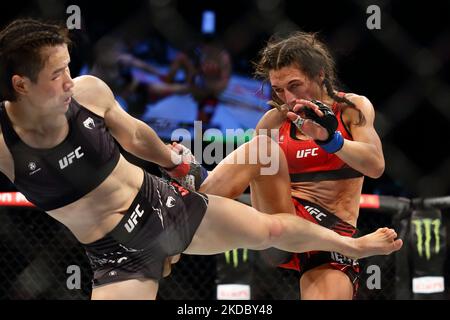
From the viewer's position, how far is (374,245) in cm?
196

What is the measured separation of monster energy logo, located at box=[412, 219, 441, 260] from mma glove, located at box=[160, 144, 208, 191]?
100 cm

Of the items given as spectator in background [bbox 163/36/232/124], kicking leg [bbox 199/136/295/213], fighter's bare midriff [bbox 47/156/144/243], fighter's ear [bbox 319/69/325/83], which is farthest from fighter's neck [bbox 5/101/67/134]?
spectator in background [bbox 163/36/232/124]

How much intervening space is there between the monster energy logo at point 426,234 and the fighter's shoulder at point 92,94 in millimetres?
1392

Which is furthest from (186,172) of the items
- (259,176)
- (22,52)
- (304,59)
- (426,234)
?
(426,234)

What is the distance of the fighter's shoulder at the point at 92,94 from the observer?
1654 millimetres

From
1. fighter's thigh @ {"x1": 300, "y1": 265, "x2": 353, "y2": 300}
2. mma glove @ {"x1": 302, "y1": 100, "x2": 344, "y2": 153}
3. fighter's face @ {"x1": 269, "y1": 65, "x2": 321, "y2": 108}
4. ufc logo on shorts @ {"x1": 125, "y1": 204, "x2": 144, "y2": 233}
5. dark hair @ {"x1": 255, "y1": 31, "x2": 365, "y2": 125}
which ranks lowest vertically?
fighter's thigh @ {"x1": 300, "y1": 265, "x2": 353, "y2": 300}

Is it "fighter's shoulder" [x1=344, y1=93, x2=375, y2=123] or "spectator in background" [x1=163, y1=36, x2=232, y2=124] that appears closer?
"fighter's shoulder" [x1=344, y1=93, x2=375, y2=123]

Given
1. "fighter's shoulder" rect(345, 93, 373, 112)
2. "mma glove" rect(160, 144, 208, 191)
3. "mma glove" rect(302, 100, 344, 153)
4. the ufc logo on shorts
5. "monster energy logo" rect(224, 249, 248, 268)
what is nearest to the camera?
the ufc logo on shorts

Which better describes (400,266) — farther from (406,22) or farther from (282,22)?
(406,22)

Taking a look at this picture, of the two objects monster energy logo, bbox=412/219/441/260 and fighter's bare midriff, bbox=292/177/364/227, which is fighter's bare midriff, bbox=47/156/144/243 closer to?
fighter's bare midriff, bbox=292/177/364/227

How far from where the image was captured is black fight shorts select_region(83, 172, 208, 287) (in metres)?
1.66

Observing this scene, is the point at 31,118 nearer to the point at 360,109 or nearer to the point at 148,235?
the point at 148,235

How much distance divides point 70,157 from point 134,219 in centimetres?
21
